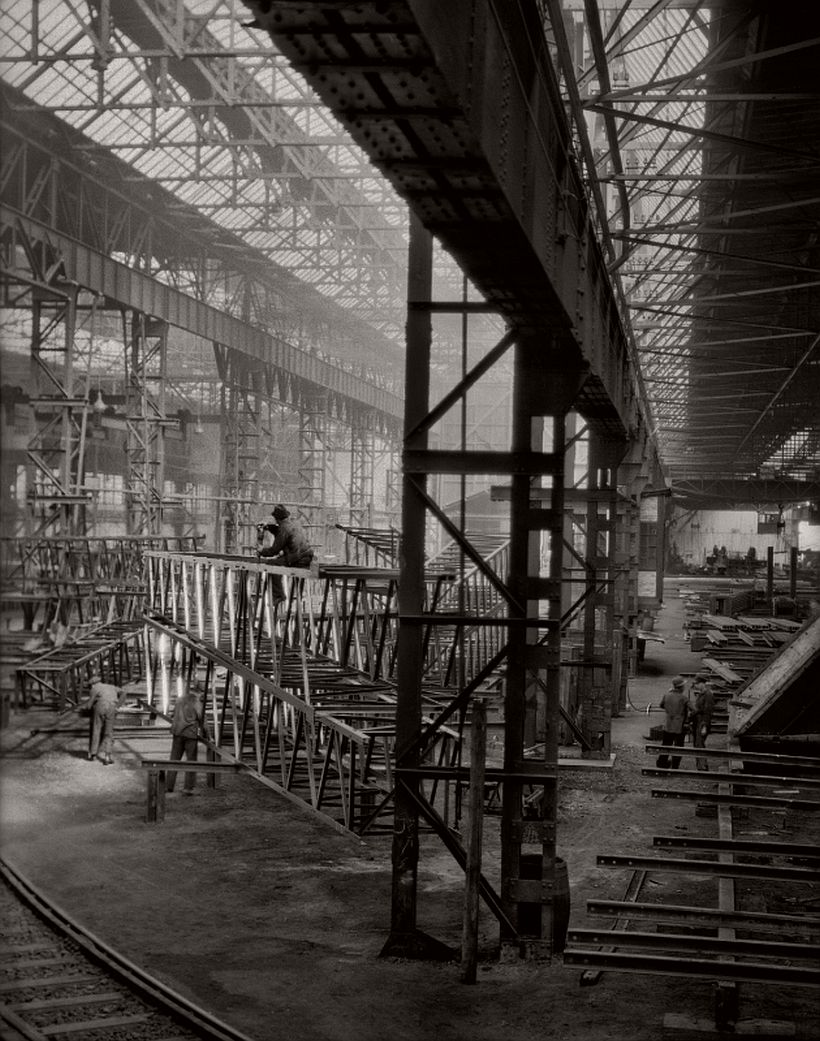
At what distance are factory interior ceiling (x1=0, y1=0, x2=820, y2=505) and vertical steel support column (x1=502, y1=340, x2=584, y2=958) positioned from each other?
134cm

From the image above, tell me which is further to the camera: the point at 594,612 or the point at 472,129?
the point at 594,612

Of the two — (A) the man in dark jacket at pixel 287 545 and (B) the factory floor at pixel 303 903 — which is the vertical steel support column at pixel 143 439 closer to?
(B) the factory floor at pixel 303 903

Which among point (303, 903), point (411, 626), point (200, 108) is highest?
point (200, 108)

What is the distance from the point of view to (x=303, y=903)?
10531 millimetres

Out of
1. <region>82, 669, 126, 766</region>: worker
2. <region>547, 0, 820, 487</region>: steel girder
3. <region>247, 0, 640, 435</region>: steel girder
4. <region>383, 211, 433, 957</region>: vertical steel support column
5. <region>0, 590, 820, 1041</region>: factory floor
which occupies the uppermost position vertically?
<region>547, 0, 820, 487</region>: steel girder

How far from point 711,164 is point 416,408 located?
10203 mm

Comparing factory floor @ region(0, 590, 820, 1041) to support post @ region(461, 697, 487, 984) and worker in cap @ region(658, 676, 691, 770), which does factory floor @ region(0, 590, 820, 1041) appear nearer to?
support post @ region(461, 697, 487, 984)

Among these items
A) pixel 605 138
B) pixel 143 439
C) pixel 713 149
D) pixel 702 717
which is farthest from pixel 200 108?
pixel 702 717

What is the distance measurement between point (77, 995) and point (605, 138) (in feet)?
58.8

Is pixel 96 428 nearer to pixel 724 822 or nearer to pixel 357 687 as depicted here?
pixel 357 687

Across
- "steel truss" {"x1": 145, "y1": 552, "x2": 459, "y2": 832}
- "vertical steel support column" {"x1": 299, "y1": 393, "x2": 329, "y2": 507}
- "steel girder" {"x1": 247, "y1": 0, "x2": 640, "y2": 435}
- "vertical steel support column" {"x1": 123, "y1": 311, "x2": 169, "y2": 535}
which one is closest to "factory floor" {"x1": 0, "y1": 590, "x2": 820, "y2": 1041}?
"steel truss" {"x1": 145, "y1": 552, "x2": 459, "y2": 832}

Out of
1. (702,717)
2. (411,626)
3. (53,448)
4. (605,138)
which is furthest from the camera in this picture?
(53,448)

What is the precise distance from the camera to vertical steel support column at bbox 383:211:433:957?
9039 millimetres

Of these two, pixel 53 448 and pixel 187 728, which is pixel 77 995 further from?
pixel 53 448
